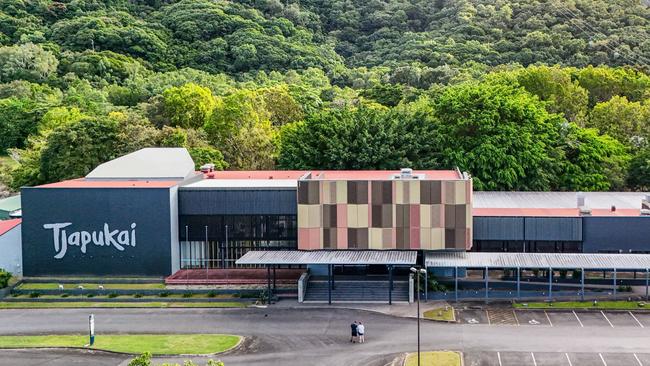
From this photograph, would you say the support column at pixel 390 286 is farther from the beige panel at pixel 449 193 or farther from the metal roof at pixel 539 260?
the beige panel at pixel 449 193

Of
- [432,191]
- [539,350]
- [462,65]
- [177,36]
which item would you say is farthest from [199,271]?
[177,36]

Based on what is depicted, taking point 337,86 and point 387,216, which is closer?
point 387,216

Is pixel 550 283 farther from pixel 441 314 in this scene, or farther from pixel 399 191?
pixel 399 191

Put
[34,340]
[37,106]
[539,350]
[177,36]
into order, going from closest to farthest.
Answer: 1. [539,350]
2. [34,340]
3. [37,106]
4. [177,36]

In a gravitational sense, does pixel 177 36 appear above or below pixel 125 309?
above

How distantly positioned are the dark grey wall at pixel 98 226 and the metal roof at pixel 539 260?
1865cm

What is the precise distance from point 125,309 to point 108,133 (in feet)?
106

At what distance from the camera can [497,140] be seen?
228ft

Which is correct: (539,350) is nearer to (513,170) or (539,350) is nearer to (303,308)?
(303,308)

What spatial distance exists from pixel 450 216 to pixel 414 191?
9.57ft

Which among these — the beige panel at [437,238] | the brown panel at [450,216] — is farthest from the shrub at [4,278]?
the brown panel at [450,216]

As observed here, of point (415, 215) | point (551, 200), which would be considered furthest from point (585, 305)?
point (551, 200)

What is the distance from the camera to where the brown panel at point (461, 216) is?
5353 cm

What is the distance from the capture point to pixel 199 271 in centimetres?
5709
